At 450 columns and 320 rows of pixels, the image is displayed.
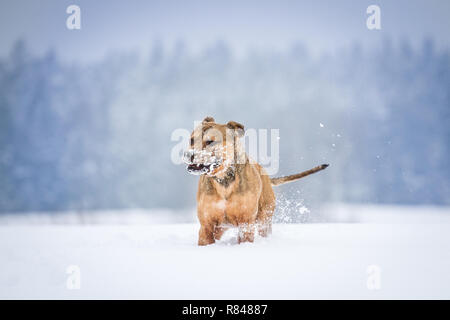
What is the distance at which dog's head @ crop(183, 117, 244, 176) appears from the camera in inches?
89.0

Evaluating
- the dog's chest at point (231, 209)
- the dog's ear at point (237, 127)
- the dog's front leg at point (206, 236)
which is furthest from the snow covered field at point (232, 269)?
the dog's ear at point (237, 127)

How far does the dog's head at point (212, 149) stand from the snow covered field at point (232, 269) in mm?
550

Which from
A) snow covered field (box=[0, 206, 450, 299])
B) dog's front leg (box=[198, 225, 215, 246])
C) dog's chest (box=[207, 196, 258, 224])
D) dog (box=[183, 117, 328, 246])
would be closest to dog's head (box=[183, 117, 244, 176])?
dog (box=[183, 117, 328, 246])

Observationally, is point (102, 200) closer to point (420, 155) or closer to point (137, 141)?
point (137, 141)

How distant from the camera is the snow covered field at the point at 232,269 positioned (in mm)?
1446

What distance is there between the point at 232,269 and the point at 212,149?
853 mm

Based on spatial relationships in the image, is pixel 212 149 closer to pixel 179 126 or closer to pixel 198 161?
pixel 198 161

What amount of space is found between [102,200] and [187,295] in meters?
9.07

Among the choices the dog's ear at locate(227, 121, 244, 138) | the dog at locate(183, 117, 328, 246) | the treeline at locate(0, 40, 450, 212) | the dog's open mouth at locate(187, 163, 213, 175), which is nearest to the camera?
the dog's open mouth at locate(187, 163, 213, 175)

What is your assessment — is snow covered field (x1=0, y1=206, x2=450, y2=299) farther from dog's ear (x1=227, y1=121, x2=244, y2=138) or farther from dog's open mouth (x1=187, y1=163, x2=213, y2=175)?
dog's ear (x1=227, y1=121, x2=244, y2=138)

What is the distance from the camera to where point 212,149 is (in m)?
2.33

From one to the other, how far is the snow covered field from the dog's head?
55 centimetres

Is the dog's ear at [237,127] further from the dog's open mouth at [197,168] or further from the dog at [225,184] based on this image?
the dog's open mouth at [197,168]

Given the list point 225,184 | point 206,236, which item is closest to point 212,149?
point 225,184
